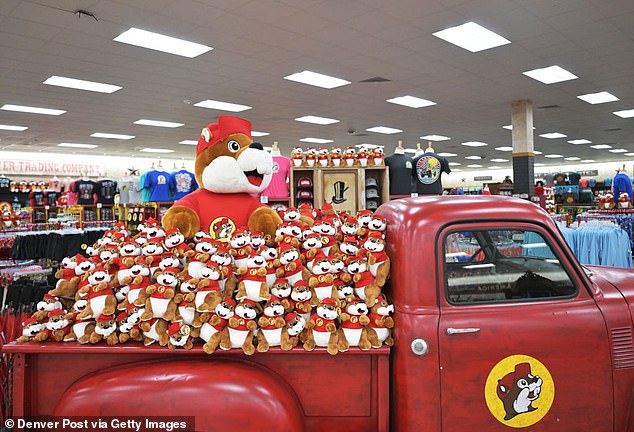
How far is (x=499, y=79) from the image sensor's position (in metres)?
8.12

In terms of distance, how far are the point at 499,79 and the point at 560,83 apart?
4.59 feet

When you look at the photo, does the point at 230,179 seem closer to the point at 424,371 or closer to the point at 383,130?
the point at 424,371

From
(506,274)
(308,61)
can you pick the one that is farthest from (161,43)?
(506,274)

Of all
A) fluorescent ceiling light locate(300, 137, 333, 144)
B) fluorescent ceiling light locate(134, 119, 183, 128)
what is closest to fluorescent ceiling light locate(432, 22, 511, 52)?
fluorescent ceiling light locate(134, 119, 183, 128)

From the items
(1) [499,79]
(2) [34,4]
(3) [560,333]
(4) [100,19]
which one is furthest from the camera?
(1) [499,79]

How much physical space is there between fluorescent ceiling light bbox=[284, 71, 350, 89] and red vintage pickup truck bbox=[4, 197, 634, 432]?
21.1ft

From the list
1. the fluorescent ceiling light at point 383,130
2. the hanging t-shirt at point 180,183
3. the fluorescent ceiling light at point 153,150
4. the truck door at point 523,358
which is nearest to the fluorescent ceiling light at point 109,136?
the fluorescent ceiling light at point 153,150

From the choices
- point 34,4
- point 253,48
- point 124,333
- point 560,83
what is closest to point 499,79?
point 560,83

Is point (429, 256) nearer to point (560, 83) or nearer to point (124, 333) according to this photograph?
point (124, 333)

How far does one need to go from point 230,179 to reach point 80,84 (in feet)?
21.4

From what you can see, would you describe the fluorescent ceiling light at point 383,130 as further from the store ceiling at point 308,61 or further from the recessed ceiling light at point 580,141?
the recessed ceiling light at point 580,141

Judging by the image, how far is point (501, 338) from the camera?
167cm

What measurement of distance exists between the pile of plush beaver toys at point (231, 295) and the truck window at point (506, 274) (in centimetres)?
32

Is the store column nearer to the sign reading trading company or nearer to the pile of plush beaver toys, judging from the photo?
the pile of plush beaver toys
